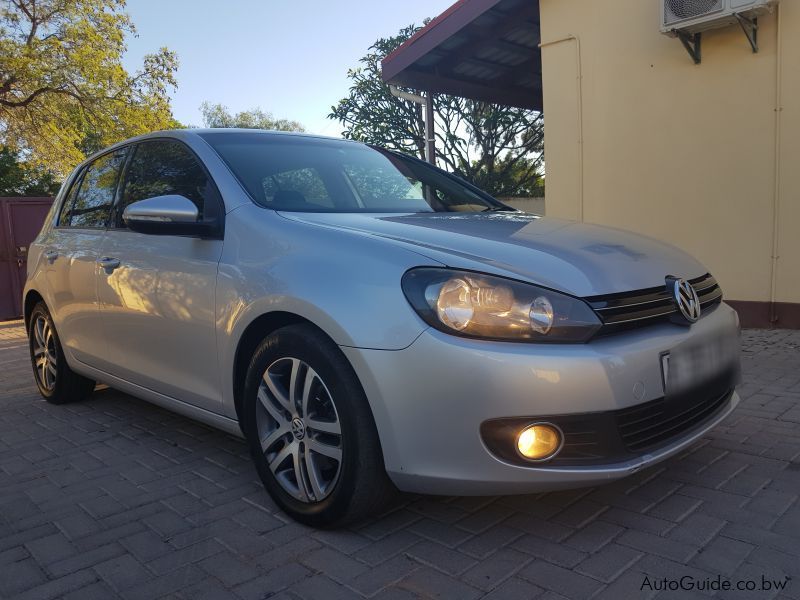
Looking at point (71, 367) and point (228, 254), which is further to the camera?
point (71, 367)

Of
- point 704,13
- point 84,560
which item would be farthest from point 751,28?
point 84,560

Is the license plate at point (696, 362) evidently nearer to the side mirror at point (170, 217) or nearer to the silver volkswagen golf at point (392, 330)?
the silver volkswagen golf at point (392, 330)

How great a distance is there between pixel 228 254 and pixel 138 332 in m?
0.89

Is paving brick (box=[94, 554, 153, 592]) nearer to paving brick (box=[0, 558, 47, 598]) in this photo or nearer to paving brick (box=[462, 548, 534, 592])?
paving brick (box=[0, 558, 47, 598])

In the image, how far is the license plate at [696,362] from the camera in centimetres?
236

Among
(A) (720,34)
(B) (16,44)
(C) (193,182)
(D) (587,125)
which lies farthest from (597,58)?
(B) (16,44)

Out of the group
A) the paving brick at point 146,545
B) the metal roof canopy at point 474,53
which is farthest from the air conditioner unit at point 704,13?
the paving brick at point 146,545

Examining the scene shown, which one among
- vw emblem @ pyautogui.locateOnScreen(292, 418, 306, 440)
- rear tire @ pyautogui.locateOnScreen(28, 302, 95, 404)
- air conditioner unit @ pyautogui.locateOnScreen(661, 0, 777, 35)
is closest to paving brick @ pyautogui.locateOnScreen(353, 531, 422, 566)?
vw emblem @ pyautogui.locateOnScreen(292, 418, 306, 440)

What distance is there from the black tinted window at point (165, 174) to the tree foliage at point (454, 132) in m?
16.8

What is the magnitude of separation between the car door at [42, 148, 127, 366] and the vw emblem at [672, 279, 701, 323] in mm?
3004

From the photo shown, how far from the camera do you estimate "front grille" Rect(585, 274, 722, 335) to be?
7.48 ft

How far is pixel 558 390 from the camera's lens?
2.13 meters

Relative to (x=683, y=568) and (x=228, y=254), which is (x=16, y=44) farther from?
(x=683, y=568)

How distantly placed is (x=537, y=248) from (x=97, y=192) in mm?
2982
